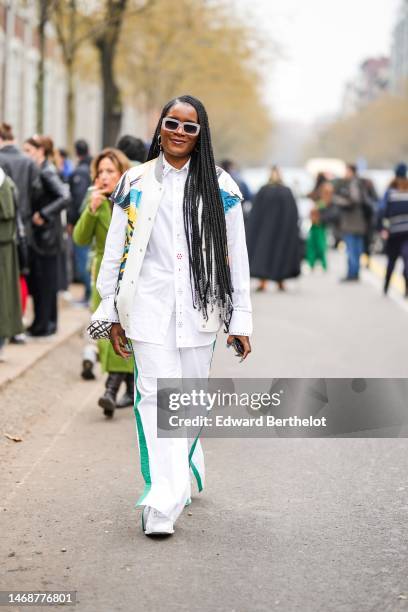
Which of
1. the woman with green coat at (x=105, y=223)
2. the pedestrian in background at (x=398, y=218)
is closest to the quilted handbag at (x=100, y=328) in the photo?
the woman with green coat at (x=105, y=223)

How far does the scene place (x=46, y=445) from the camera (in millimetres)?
7875

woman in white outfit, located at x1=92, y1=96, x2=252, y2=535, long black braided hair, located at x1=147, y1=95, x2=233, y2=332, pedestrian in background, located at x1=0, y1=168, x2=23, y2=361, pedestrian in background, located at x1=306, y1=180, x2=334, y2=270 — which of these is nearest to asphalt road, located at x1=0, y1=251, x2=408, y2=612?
woman in white outfit, located at x1=92, y1=96, x2=252, y2=535

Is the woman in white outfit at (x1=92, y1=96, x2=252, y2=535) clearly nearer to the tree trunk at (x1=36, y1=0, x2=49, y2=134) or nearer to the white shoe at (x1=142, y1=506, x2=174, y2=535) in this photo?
the white shoe at (x1=142, y1=506, x2=174, y2=535)

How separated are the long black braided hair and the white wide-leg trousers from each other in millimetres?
250

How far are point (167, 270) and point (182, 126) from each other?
587 mm

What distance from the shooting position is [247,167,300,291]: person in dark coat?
20125 millimetres

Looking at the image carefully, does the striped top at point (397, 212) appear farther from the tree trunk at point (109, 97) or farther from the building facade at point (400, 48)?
the building facade at point (400, 48)

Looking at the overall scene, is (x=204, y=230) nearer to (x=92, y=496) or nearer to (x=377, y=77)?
(x=92, y=496)

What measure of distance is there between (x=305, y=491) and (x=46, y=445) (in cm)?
190

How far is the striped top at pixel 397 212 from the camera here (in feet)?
59.7

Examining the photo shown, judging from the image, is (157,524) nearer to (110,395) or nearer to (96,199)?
(110,395)

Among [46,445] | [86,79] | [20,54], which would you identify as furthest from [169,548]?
[86,79]

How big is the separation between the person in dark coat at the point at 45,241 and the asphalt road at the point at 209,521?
2352mm

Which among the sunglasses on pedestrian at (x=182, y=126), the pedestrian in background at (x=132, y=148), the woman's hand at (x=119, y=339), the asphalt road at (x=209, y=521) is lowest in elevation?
the asphalt road at (x=209, y=521)
